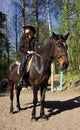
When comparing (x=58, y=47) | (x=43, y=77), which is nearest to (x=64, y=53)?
(x=58, y=47)

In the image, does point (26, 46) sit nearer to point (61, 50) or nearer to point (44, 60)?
point (44, 60)

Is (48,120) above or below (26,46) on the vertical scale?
below

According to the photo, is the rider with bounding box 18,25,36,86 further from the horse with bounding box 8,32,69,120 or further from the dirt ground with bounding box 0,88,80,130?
the dirt ground with bounding box 0,88,80,130

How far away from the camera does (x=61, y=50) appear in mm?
8812

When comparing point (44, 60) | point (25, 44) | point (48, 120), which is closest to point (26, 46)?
point (25, 44)

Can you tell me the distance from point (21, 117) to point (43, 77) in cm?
154

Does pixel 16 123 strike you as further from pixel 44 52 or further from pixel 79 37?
pixel 79 37

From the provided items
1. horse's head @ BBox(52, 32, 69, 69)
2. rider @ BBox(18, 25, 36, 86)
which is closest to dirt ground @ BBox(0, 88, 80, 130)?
rider @ BBox(18, 25, 36, 86)

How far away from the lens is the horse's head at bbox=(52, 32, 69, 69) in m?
8.72

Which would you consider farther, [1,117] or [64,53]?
[1,117]

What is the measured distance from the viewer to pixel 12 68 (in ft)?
35.7

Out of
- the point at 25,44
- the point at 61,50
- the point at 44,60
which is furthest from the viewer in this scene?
the point at 25,44

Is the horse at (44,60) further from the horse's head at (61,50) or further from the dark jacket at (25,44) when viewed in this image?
the dark jacket at (25,44)

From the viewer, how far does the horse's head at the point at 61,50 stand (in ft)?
28.6
